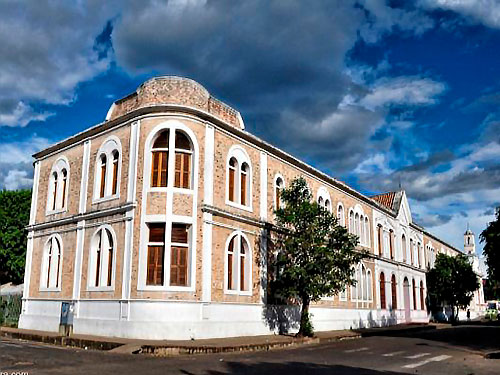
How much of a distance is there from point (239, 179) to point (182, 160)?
11.5 ft

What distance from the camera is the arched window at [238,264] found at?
21.6 m

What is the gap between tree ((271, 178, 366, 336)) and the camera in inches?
848

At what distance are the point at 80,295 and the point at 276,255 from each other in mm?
9298

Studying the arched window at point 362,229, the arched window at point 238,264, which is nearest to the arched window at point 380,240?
the arched window at point 362,229

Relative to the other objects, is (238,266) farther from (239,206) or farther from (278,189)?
(278,189)

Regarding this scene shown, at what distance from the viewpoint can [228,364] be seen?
Answer: 13.3 m

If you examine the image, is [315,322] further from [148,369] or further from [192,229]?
[148,369]

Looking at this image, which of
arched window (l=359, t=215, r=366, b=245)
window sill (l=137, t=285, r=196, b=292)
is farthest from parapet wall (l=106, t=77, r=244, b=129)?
arched window (l=359, t=215, r=366, b=245)

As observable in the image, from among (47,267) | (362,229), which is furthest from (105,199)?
(362,229)

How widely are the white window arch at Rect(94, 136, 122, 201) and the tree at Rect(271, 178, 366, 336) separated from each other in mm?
7284

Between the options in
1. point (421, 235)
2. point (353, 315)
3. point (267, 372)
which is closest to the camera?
point (267, 372)

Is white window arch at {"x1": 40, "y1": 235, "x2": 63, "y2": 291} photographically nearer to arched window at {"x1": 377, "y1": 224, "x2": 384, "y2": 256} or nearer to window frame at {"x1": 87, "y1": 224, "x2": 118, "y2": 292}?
window frame at {"x1": 87, "y1": 224, "x2": 118, "y2": 292}

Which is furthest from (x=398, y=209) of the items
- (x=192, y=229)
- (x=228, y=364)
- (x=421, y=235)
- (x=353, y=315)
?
(x=228, y=364)

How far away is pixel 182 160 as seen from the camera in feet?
66.0
